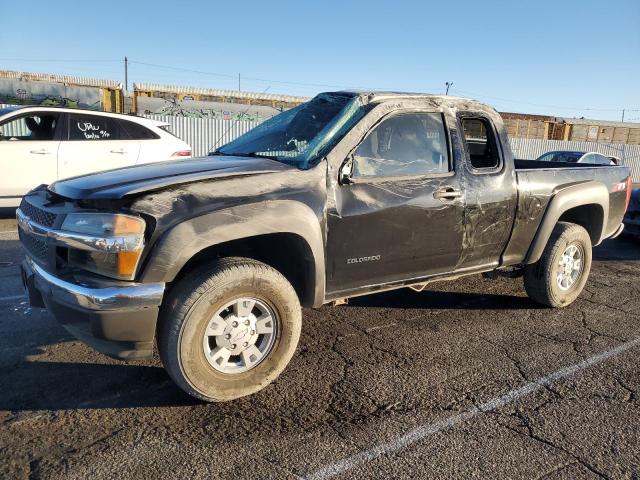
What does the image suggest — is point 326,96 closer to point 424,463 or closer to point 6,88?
point 424,463

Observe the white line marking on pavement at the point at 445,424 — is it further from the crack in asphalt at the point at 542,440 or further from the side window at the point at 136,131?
the side window at the point at 136,131

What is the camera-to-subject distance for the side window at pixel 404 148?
3.48 m

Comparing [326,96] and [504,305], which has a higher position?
[326,96]

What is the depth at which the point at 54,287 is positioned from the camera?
9.05ft

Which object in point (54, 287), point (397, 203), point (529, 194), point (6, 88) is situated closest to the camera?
point (54, 287)

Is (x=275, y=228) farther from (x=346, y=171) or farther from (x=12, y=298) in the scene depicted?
(x=12, y=298)

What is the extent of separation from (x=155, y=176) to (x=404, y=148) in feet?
5.78

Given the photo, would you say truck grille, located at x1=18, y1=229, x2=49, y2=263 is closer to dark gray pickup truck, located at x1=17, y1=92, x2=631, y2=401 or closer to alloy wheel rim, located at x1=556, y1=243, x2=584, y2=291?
dark gray pickup truck, located at x1=17, y1=92, x2=631, y2=401

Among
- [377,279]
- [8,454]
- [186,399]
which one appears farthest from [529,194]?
[8,454]

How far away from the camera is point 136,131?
27.8 ft

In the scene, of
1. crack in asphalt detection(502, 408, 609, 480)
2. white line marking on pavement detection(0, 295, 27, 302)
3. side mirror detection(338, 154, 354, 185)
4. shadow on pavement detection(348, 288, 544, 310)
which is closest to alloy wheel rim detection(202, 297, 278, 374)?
side mirror detection(338, 154, 354, 185)

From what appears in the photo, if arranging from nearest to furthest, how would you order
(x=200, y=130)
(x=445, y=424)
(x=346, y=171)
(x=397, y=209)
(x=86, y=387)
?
(x=445, y=424)
(x=86, y=387)
(x=346, y=171)
(x=397, y=209)
(x=200, y=130)

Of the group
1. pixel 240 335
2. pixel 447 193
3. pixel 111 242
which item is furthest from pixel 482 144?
pixel 111 242

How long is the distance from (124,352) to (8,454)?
0.68 m
